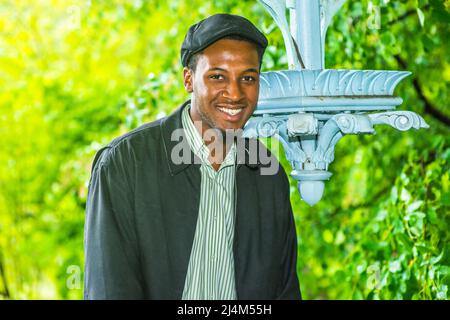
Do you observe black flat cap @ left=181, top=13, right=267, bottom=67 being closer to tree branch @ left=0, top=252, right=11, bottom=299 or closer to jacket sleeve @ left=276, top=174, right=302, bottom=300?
jacket sleeve @ left=276, top=174, right=302, bottom=300

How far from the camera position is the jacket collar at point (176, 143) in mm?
1821

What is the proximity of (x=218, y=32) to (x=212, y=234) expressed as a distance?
0.52m

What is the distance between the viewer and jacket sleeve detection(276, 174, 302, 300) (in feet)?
6.45

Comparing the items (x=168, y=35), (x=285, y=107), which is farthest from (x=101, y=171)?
(x=168, y=35)

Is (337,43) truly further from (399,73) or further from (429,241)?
(399,73)

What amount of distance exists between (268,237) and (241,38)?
1.79ft

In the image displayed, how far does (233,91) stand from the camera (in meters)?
1.72

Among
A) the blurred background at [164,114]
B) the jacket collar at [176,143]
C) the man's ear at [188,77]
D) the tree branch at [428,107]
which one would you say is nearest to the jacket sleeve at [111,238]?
the jacket collar at [176,143]

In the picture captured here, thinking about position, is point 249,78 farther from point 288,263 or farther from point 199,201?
point 288,263

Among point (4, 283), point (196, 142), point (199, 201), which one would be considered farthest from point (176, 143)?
point (4, 283)

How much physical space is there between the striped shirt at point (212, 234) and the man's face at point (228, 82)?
0.14 m

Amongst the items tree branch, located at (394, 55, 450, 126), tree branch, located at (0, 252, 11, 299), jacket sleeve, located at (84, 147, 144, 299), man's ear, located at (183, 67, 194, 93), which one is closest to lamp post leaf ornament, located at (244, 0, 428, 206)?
man's ear, located at (183, 67, 194, 93)

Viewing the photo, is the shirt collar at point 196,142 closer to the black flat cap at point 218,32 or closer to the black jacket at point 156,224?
the black jacket at point 156,224

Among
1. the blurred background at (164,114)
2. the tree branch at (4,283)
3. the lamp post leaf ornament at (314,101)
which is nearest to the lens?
the lamp post leaf ornament at (314,101)
